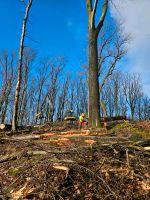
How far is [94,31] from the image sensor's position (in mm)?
13102

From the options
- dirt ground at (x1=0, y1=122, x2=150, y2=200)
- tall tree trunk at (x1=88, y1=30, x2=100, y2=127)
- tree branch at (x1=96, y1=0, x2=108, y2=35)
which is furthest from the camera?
tree branch at (x1=96, y1=0, x2=108, y2=35)

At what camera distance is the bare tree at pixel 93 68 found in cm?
1201

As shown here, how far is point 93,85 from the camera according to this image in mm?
12508

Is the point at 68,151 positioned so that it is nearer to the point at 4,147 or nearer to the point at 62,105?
the point at 4,147

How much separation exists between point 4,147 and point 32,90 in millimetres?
48427

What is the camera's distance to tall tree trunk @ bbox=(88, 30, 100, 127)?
11969 mm

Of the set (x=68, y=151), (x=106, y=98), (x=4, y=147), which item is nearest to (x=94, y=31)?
(x=4, y=147)

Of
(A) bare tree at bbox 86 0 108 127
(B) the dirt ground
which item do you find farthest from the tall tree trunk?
(B) the dirt ground

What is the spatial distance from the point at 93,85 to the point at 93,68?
85 cm

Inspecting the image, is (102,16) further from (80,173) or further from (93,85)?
(80,173)

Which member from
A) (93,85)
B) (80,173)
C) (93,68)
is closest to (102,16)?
(93,68)

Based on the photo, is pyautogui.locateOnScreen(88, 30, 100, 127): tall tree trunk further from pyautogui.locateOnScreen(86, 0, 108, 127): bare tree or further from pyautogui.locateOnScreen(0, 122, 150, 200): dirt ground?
pyautogui.locateOnScreen(0, 122, 150, 200): dirt ground

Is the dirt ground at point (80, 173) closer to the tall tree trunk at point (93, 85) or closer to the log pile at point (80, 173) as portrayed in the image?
the log pile at point (80, 173)

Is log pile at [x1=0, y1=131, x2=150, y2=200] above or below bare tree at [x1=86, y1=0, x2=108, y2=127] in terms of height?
below
